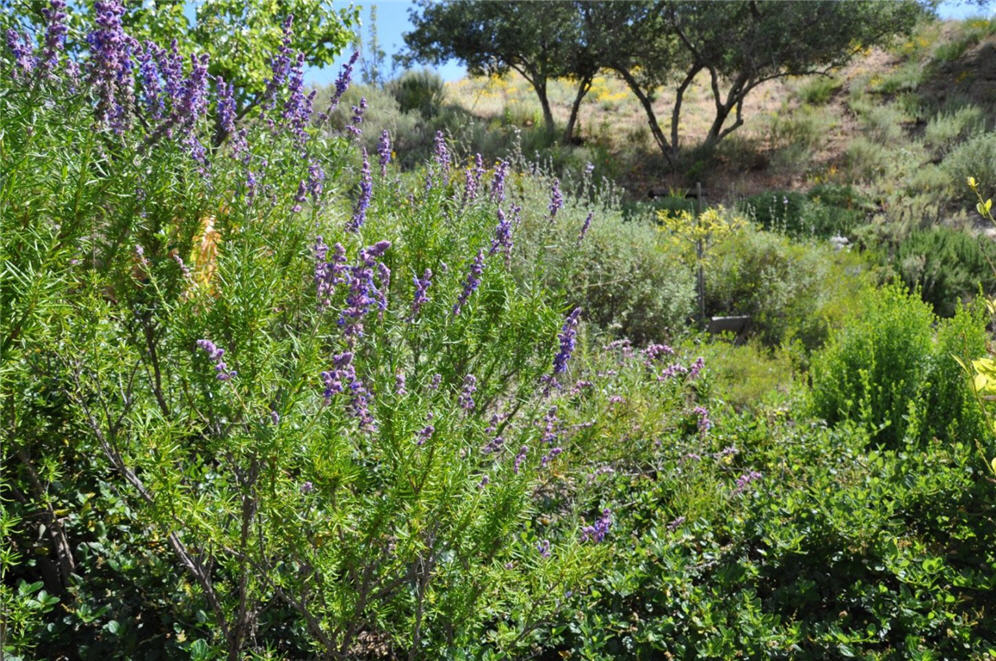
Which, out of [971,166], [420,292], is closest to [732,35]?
[971,166]

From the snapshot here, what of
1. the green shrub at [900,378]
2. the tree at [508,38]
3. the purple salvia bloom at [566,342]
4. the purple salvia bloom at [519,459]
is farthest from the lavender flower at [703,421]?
the tree at [508,38]

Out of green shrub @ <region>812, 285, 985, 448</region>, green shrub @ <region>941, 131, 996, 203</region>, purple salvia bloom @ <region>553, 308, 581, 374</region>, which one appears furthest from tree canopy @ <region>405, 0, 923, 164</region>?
purple salvia bloom @ <region>553, 308, 581, 374</region>

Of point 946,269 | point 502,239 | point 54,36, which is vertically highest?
point 54,36

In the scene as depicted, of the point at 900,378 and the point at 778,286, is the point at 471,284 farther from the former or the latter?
the point at 778,286

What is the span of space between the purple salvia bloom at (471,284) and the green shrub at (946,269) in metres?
7.41

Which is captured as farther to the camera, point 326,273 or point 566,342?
point 566,342

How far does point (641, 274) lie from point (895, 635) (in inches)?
175

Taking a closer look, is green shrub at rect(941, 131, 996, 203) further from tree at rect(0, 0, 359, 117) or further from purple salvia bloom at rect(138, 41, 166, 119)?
purple salvia bloom at rect(138, 41, 166, 119)

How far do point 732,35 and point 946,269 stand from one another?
11393mm

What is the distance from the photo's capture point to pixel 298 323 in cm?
249

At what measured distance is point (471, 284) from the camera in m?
2.29

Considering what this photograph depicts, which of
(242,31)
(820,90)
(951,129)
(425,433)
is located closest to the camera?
(425,433)

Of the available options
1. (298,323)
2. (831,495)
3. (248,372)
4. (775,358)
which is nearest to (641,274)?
(775,358)

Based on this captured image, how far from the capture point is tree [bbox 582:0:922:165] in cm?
1675
